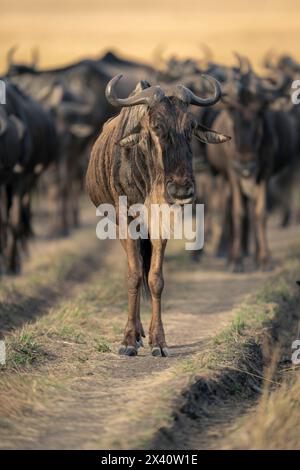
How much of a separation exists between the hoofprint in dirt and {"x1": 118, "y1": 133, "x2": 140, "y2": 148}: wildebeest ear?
1740 millimetres

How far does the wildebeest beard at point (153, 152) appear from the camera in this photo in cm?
924

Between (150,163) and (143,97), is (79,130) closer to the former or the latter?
(150,163)

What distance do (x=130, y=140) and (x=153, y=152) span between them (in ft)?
0.69

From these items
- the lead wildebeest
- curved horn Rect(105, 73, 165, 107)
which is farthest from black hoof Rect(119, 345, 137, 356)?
curved horn Rect(105, 73, 165, 107)

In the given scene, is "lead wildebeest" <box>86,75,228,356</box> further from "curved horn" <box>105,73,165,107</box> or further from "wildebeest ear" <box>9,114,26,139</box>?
"wildebeest ear" <box>9,114,26,139</box>

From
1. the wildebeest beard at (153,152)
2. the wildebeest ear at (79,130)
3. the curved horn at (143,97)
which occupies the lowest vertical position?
the wildebeest beard at (153,152)

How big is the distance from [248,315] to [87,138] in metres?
15.3

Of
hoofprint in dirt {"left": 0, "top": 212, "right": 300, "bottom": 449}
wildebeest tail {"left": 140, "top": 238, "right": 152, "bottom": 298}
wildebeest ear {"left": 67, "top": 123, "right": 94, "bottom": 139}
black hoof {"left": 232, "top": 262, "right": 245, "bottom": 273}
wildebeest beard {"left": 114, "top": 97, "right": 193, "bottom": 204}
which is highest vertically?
wildebeest ear {"left": 67, "top": 123, "right": 94, "bottom": 139}

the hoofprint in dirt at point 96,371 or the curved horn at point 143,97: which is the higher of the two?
the curved horn at point 143,97

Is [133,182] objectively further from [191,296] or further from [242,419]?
[191,296]

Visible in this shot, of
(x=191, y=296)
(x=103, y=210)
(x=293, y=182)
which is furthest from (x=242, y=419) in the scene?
(x=293, y=182)

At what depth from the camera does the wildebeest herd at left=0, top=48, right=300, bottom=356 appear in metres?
9.47

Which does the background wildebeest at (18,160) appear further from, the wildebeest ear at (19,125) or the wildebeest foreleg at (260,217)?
the wildebeest foreleg at (260,217)

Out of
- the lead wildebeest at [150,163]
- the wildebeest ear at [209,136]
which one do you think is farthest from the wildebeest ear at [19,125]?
the wildebeest ear at [209,136]
